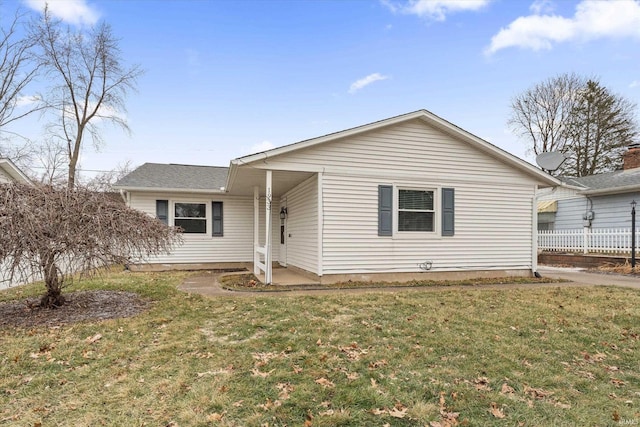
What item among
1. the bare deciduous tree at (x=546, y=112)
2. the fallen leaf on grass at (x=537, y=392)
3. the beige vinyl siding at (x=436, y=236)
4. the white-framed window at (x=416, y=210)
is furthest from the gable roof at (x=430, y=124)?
the bare deciduous tree at (x=546, y=112)

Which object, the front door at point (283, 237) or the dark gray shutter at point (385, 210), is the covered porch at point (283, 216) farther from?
the dark gray shutter at point (385, 210)

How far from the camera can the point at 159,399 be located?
3.10 m

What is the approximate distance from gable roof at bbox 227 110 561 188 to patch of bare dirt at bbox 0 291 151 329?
12.0 ft

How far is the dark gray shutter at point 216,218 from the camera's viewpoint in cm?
1332

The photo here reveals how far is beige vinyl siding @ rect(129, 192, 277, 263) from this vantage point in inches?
499

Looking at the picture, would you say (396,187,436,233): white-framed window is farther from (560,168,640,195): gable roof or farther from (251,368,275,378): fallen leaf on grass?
(560,168,640,195): gable roof

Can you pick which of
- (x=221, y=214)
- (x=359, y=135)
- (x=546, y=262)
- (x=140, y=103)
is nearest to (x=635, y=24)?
(x=546, y=262)

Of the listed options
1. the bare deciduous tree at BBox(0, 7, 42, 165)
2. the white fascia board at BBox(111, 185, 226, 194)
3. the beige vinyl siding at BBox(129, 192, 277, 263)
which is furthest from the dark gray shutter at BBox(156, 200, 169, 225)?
the bare deciduous tree at BBox(0, 7, 42, 165)

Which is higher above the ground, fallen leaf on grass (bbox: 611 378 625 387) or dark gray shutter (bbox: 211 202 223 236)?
dark gray shutter (bbox: 211 202 223 236)

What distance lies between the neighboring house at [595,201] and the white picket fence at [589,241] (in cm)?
79

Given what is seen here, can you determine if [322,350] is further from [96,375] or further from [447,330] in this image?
[96,375]

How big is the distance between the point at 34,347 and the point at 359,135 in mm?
7315

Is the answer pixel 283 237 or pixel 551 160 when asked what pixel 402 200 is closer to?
pixel 283 237

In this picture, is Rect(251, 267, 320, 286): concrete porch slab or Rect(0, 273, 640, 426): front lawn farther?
Rect(251, 267, 320, 286): concrete porch slab
